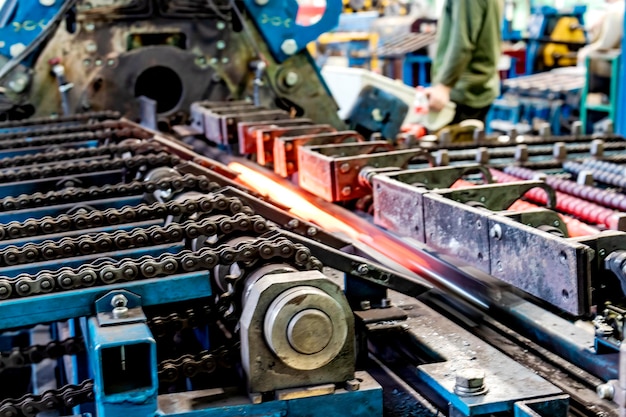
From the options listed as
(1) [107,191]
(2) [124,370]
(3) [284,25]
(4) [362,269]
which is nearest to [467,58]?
(3) [284,25]

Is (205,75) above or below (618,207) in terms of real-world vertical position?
above

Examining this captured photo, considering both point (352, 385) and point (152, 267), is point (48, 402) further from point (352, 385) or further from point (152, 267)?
point (352, 385)

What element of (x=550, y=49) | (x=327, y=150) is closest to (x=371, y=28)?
(x=550, y=49)

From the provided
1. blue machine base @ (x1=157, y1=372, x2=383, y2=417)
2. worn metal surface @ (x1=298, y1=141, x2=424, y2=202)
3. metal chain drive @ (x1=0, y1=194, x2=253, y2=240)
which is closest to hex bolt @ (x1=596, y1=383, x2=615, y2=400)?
blue machine base @ (x1=157, y1=372, x2=383, y2=417)

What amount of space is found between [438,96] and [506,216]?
5.03 metres

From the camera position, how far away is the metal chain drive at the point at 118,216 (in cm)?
256

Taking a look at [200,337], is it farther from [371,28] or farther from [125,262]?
[371,28]

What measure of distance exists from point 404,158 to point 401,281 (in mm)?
963

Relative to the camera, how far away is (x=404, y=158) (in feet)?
11.4

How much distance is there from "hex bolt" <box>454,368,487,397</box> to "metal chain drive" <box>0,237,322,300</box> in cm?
47

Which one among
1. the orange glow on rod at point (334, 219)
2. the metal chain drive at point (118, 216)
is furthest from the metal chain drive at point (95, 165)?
the metal chain drive at point (118, 216)

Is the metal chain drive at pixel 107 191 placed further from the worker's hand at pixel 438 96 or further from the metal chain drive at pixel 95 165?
the worker's hand at pixel 438 96

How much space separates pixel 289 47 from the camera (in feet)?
18.1

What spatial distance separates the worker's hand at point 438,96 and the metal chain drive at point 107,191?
453cm
